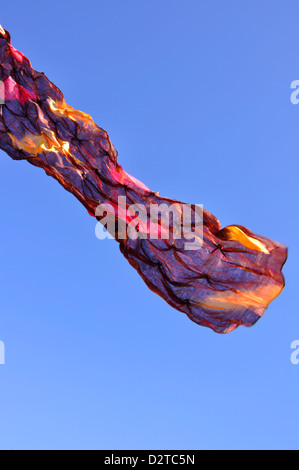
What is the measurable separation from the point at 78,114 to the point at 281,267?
4778mm

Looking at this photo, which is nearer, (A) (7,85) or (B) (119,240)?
(B) (119,240)

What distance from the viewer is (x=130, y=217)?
8406mm

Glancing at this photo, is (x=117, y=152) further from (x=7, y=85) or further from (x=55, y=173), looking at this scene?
(x=7, y=85)

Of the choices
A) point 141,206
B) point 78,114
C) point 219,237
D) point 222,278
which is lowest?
point 222,278

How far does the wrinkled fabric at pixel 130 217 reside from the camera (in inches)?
300

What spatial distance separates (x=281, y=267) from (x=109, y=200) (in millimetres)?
3123

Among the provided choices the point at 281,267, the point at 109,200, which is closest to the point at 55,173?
the point at 109,200

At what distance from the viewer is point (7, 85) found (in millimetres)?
9281

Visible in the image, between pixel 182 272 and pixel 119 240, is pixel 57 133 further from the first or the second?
pixel 182 272

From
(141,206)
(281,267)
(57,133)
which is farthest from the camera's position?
(57,133)

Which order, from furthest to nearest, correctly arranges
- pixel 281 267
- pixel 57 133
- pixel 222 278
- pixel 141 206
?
1. pixel 57 133
2. pixel 141 206
3. pixel 222 278
4. pixel 281 267

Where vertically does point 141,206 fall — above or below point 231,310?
above

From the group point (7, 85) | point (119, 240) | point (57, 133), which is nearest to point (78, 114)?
point (57, 133)

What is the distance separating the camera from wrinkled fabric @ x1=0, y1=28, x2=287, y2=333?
7629 millimetres
